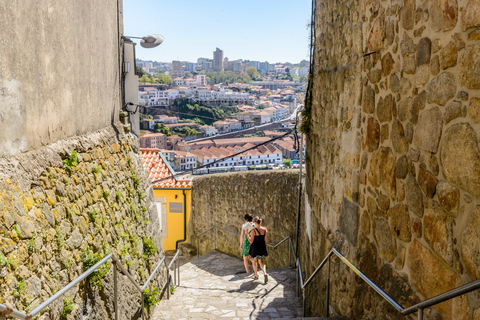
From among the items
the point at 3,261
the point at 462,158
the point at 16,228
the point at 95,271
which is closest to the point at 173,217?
the point at 95,271

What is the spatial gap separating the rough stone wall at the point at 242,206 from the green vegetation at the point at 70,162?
522 cm

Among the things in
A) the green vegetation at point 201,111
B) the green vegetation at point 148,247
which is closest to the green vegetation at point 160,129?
the green vegetation at point 201,111

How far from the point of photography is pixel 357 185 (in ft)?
12.3

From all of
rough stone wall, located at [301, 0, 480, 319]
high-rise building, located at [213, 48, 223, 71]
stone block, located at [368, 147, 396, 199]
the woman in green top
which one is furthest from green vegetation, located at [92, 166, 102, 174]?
high-rise building, located at [213, 48, 223, 71]

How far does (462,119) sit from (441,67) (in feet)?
1.15

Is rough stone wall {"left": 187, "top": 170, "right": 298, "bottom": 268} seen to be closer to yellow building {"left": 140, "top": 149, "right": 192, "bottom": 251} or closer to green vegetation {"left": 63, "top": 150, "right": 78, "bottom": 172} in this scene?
yellow building {"left": 140, "top": 149, "right": 192, "bottom": 251}

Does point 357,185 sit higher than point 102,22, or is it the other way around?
point 102,22

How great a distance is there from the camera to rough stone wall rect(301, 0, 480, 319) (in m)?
2.02

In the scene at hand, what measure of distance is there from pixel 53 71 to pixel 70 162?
84cm

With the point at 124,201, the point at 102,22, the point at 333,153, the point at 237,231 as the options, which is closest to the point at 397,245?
the point at 333,153

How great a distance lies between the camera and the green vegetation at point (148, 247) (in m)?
6.18

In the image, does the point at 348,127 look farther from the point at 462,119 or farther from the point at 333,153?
the point at 462,119

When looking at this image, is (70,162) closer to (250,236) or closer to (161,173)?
(250,236)

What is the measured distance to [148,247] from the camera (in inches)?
246
